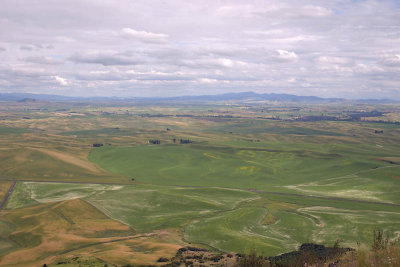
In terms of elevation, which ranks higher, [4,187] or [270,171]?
[270,171]

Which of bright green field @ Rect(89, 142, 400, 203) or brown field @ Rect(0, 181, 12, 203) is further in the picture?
bright green field @ Rect(89, 142, 400, 203)

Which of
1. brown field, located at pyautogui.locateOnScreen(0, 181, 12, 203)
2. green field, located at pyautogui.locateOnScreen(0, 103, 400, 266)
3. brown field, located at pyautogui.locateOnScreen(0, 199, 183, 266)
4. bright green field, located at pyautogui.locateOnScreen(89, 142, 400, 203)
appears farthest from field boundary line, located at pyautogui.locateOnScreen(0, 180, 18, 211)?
bright green field, located at pyautogui.locateOnScreen(89, 142, 400, 203)

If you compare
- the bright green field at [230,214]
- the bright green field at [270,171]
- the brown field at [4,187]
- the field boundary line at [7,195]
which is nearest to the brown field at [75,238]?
the bright green field at [230,214]

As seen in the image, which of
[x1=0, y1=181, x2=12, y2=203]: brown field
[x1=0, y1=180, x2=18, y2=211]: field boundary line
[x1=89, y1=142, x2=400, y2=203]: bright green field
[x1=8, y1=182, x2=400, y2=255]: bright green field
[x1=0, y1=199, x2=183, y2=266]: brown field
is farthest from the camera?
[x1=89, y1=142, x2=400, y2=203]: bright green field

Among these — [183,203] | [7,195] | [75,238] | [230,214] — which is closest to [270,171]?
[183,203]

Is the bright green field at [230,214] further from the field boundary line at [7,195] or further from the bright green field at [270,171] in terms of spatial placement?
the bright green field at [270,171]

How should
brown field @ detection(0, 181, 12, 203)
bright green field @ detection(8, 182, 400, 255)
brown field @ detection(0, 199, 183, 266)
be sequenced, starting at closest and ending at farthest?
brown field @ detection(0, 199, 183, 266) < bright green field @ detection(8, 182, 400, 255) < brown field @ detection(0, 181, 12, 203)

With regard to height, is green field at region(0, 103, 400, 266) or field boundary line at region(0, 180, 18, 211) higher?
green field at region(0, 103, 400, 266)

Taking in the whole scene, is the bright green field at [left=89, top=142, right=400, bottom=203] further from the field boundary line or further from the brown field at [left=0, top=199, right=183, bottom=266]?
the brown field at [left=0, top=199, right=183, bottom=266]

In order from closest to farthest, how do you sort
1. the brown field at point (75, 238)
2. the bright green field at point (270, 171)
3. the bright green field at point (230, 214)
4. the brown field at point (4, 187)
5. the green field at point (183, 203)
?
the brown field at point (75, 238) → the green field at point (183, 203) → the bright green field at point (230, 214) → the brown field at point (4, 187) → the bright green field at point (270, 171)

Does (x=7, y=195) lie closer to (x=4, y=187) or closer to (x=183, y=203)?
(x=4, y=187)

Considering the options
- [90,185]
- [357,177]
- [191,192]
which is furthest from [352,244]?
[90,185]

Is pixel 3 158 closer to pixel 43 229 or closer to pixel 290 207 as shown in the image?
pixel 43 229
